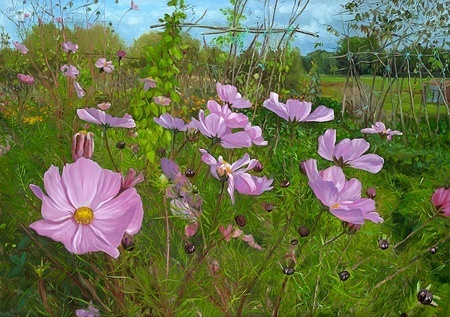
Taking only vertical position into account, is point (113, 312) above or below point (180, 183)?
below

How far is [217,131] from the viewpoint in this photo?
1074 millimetres

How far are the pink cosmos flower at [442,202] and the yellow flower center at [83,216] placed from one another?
2.14ft

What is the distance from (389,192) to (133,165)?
952 mm

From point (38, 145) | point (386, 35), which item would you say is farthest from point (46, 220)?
point (386, 35)

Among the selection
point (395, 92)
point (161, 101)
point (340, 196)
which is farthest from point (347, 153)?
point (395, 92)

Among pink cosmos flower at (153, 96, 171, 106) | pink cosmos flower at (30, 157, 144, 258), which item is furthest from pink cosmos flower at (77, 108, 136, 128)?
pink cosmos flower at (153, 96, 171, 106)

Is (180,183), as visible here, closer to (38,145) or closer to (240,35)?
(38,145)

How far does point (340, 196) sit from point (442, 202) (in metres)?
0.29

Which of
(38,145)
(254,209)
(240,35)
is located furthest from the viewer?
(240,35)

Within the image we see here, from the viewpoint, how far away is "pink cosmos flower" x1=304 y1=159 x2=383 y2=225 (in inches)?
32.7

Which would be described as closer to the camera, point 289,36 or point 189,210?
point 189,210

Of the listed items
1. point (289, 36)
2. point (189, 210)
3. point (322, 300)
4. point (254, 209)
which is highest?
point (289, 36)

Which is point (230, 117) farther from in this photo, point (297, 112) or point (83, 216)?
point (83, 216)

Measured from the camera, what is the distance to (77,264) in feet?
3.66
